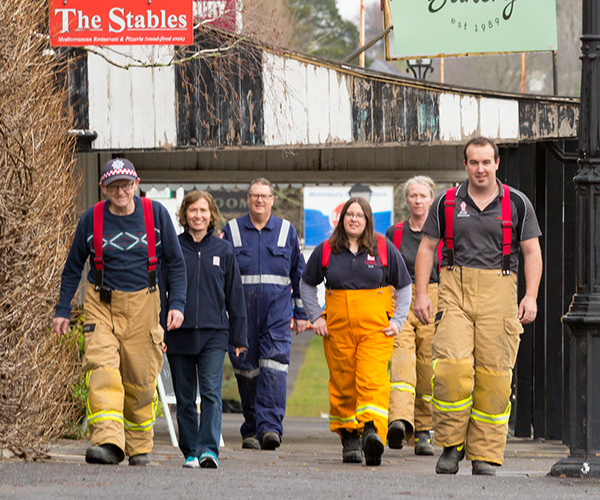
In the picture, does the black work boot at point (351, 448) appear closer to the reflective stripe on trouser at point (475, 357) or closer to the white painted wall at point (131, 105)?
the reflective stripe on trouser at point (475, 357)

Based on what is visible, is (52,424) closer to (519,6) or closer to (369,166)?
(519,6)

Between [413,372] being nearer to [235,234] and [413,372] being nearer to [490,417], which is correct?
[235,234]

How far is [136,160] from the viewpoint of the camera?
14.5 meters

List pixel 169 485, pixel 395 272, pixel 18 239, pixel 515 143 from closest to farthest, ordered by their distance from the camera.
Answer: pixel 169 485
pixel 18 239
pixel 395 272
pixel 515 143

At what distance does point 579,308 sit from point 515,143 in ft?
17.0

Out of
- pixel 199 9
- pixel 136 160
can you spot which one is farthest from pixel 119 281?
pixel 136 160

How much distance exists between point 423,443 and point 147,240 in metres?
3.34

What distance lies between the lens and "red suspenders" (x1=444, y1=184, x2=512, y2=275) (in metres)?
7.31

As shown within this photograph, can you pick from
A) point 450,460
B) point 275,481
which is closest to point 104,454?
point 275,481

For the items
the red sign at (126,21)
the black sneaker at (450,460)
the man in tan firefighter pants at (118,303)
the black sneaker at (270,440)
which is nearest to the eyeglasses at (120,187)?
the man in tan firefighter pants at (118,303)

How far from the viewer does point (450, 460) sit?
7.32 m

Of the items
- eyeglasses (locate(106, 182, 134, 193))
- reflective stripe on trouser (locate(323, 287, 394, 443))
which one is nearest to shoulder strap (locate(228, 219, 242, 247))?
reflective stripe on trouser (locate(323, 287, 394, 443))

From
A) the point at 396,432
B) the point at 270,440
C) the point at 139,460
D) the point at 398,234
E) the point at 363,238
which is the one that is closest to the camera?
the point at 139,460

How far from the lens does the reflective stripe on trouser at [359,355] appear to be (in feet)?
26.5
